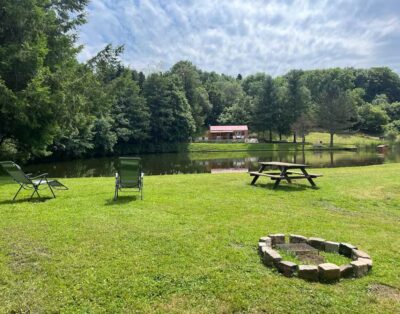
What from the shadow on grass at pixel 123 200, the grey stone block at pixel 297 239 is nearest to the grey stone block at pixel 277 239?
the grey stone block at pixel 297 239

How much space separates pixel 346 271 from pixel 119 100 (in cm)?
4388

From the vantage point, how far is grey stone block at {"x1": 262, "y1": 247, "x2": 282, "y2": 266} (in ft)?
Answer: 13.1

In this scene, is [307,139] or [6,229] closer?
[6,229]

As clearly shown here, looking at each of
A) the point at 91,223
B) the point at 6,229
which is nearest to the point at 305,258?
the point at 91,223

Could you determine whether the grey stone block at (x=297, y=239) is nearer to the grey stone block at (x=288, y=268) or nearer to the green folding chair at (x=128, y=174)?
the grey stone block at (x=288, y=268)

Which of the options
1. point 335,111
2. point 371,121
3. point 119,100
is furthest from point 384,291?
point 371,121

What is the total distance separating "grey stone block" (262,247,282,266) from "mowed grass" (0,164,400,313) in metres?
0.09

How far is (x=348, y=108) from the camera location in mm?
55594

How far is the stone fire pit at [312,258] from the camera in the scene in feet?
12.3

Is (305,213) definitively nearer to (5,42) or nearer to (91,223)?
(91,223)

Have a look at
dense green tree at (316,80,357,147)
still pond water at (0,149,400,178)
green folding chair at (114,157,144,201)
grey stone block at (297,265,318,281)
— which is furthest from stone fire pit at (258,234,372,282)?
dense green tree at (316,80,357,147)

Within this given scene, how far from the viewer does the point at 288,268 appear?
12.6 ft

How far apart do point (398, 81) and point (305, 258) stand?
4414 inches

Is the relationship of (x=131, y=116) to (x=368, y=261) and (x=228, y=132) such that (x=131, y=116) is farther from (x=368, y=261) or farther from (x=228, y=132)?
(x=368, y=261)
